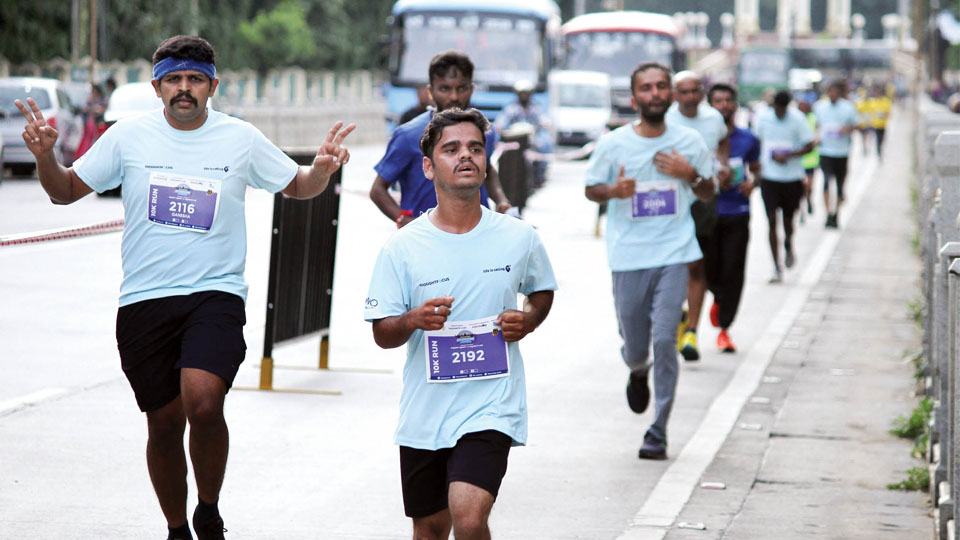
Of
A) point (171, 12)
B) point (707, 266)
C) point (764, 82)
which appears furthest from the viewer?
point (764, 82)

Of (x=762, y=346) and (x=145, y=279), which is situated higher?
(x=145, y=279)

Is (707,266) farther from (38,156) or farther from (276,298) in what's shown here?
(38,156)

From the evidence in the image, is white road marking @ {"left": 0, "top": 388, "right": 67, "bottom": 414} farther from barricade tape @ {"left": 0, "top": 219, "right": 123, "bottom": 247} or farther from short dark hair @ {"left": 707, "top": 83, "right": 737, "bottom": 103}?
short dark hair @ {"left": 707, "top": 83, "right": 737, "bottom": 103}

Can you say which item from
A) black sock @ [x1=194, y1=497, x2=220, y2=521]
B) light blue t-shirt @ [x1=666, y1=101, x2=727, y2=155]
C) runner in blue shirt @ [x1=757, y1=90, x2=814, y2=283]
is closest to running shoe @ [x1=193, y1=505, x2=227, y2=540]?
black sock @ [x1=194, y1=497, x2=220, y2=521]

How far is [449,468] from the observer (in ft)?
14.7

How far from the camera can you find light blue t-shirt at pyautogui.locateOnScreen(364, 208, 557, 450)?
177 inches

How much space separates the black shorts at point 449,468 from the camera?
14.5 feet

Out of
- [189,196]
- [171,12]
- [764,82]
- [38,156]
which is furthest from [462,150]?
[764,82]

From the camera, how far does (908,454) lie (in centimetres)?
800

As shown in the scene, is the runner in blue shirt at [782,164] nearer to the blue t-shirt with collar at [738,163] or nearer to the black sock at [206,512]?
the blue t-shirt with collar at [738,163]

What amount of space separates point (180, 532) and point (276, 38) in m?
52.0

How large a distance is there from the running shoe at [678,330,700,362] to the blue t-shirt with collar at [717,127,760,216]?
957 mm

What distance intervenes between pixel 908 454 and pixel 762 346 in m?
3.51

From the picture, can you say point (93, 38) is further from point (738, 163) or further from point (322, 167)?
point (322, 167)
